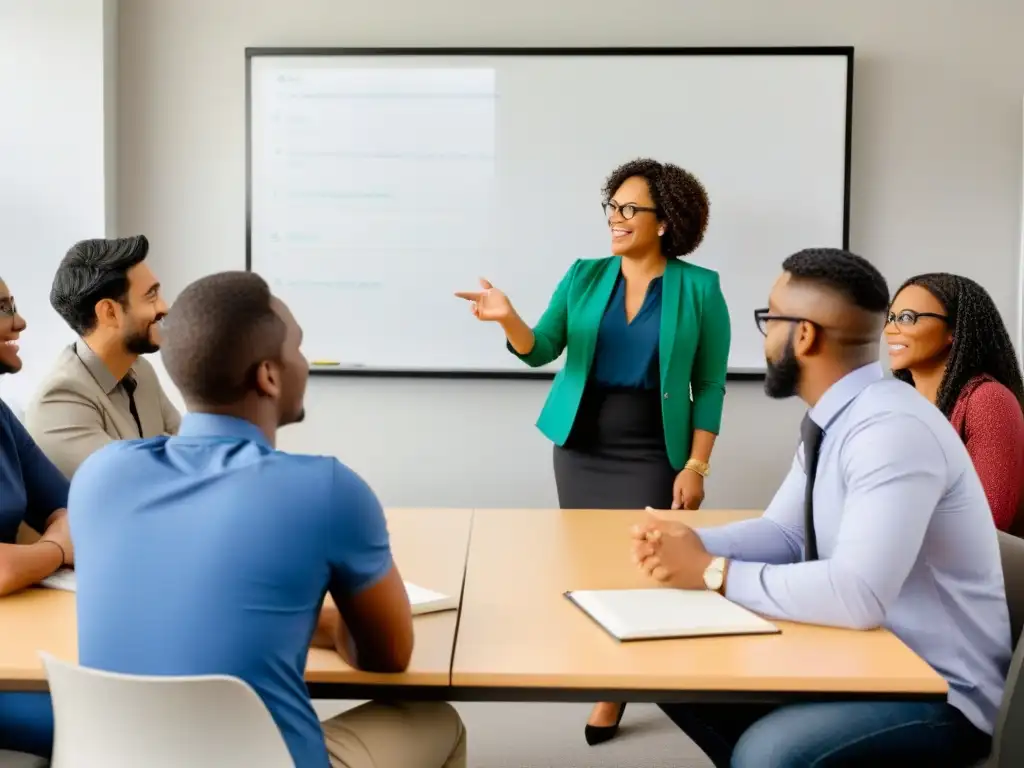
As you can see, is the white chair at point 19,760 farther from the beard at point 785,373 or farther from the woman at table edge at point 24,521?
the beard at point 785,373

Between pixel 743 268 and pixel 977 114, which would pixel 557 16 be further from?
pixel 977 114

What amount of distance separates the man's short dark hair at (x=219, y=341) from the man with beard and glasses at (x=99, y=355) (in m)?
1.00

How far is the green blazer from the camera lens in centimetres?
281

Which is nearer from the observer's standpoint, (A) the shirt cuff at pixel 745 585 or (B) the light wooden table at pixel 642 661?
(B) the light wooden table at pixel 642 661

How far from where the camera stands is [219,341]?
1.28 m

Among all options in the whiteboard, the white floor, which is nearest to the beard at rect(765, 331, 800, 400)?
the white floor

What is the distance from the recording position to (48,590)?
1.67m

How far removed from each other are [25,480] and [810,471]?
5.09 feet

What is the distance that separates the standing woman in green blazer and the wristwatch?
1149 millimetres

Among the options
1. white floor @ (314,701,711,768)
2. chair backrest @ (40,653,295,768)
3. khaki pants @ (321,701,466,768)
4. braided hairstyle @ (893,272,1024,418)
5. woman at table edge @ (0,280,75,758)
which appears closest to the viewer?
chair backrest @ (40,653,295,768)

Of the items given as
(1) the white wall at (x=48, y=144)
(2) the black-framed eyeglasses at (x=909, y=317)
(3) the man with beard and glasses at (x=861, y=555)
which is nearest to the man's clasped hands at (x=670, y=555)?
(3) the man with beard and glasses at (x=861, y=555)

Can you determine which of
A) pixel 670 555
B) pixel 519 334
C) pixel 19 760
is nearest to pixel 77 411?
pixel 19 760

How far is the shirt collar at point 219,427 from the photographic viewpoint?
4.26ft

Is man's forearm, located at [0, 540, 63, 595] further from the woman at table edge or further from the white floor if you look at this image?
the white floor
